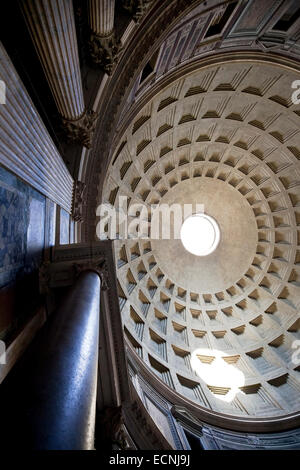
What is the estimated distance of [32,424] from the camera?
1.77 metres

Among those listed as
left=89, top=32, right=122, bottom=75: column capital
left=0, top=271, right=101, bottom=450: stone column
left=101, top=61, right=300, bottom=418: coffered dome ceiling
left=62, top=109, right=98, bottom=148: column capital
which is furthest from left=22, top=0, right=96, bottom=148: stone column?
left=101, top=61, right=300, bottom=418: coffered dome ceiling

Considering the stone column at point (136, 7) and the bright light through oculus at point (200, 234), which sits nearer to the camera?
the stone column at point (136, 7)

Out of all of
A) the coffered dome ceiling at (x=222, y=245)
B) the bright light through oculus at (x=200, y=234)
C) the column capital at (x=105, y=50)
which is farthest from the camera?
the bright light through oculus at (x=200, y=234)

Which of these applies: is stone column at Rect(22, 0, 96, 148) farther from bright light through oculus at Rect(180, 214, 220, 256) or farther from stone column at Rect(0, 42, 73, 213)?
bright light through oculus at Rect(180, 214, 220, 256)

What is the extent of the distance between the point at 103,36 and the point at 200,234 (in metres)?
16.4

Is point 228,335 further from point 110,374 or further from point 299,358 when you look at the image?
point 110,374

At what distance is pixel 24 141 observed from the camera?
4.30 m

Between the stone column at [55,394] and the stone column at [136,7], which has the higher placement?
the stone column at [136,7]

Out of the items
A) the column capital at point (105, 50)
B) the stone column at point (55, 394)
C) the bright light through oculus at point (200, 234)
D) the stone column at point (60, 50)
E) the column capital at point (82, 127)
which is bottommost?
the stone column at point (55, 394)

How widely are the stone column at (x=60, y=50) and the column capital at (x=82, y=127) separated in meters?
0.02

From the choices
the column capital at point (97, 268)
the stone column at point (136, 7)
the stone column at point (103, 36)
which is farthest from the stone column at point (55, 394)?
the stone column at point (136, 7)

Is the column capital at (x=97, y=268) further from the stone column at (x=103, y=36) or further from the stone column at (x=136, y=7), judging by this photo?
the stone column at (x=136, y=7)

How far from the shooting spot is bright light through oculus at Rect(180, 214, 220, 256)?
64.2 feet

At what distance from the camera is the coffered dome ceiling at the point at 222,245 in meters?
12.4
